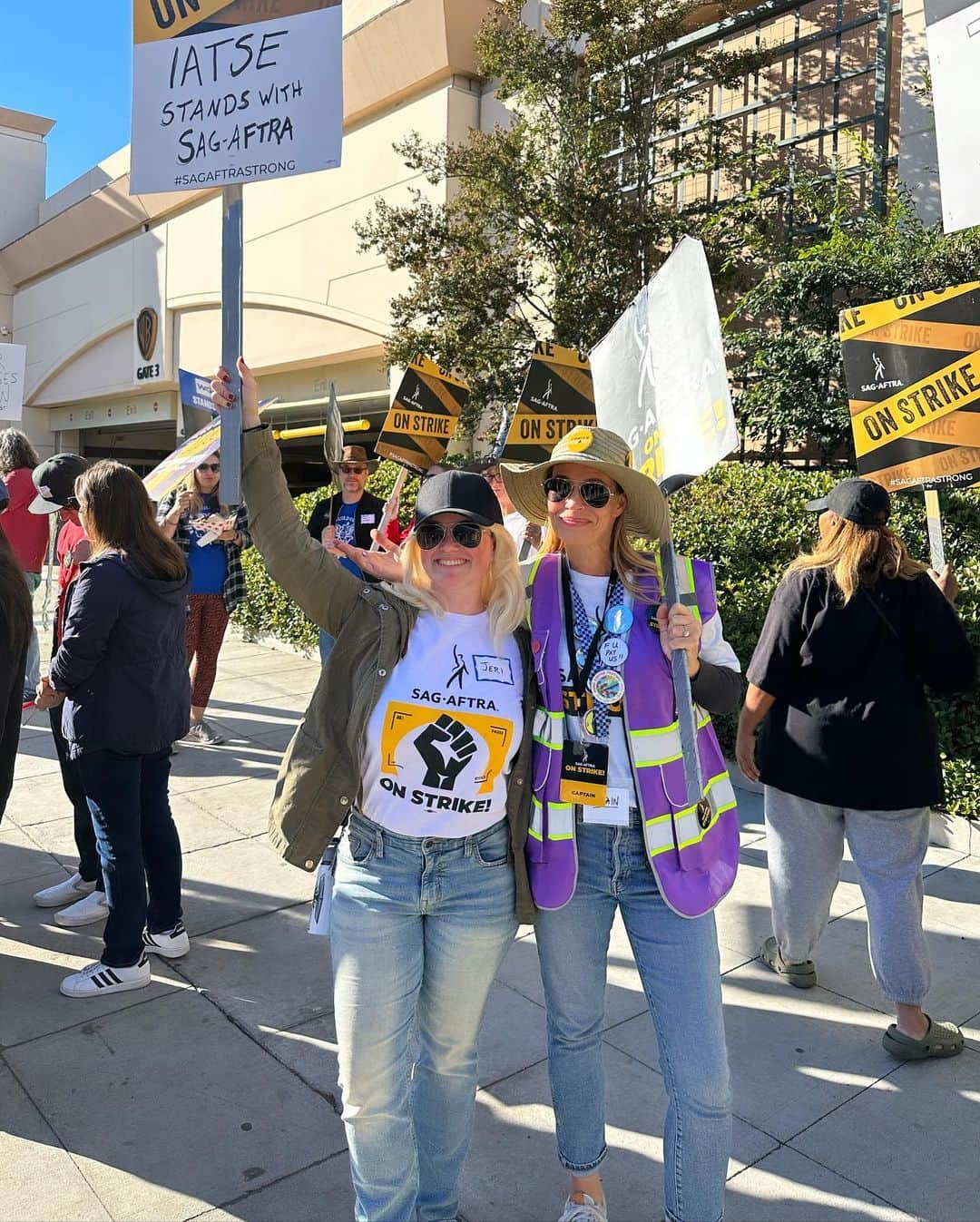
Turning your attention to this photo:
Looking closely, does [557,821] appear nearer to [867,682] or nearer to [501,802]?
[501,802]

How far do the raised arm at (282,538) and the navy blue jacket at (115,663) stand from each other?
1330 millimetres

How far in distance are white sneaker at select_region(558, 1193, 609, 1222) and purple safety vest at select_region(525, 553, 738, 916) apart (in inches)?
30.9

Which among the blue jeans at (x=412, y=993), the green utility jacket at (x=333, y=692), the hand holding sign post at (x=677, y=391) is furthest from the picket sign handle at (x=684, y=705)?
the blue jeans at (x=412, y=993)

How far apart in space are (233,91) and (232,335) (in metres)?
0.96

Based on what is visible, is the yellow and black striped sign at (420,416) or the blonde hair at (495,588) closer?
the blonde hair at (495,588)

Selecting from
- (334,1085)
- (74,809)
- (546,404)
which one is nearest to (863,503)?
(334,1085)

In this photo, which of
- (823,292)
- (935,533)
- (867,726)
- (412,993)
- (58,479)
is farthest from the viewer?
(823,292)

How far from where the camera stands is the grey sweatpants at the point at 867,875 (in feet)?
10.3

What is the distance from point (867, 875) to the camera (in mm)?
3225

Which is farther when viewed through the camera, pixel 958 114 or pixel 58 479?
pixel 58 479

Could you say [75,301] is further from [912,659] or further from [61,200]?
[912,659]

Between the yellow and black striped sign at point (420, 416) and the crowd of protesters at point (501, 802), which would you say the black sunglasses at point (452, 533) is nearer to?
the crowd of protesters at point (501, 802)

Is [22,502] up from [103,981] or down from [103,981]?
up

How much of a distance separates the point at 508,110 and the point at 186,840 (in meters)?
12.1
